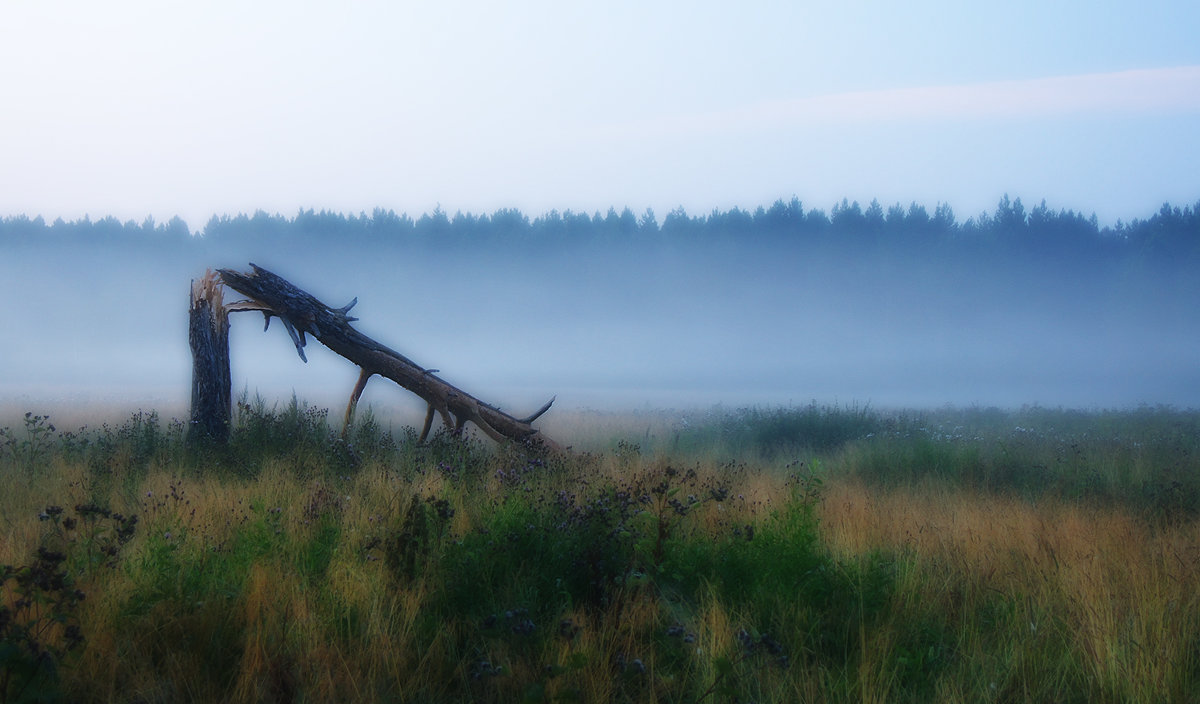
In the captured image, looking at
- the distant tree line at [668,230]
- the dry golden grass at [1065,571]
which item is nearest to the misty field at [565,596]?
the dry golden grass at [1065,571]

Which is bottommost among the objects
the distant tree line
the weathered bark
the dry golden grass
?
the dry golden grass

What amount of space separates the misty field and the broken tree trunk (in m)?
2.56

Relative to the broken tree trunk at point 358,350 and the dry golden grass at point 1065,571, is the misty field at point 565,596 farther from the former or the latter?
the broken tree trunk at point 358,350

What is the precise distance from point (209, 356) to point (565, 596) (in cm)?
750

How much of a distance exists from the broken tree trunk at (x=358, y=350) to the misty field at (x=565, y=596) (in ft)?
8.40

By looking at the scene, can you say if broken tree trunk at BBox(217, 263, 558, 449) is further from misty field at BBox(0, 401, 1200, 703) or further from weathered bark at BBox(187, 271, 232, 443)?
misty field at BBox(0, 401, 1200, 703)

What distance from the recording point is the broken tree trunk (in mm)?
9797

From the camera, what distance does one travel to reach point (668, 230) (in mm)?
67125

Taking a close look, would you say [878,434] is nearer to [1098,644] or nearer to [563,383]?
[1098,644]

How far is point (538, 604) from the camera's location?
167 inches

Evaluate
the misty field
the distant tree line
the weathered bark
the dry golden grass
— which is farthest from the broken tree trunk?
the distant tree line

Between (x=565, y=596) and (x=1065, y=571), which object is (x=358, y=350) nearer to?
(x=565, y=596)

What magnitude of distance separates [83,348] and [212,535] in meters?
72.6

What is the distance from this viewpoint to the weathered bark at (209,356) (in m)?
9.84
